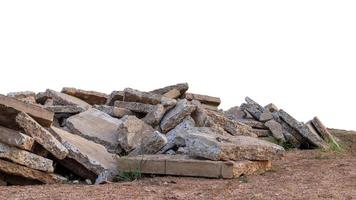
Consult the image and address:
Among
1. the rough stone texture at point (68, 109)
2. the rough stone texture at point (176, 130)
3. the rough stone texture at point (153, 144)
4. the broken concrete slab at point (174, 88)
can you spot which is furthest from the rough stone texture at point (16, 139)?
the broken concrete slab at point (174, 88)

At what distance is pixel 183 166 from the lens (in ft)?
30.7

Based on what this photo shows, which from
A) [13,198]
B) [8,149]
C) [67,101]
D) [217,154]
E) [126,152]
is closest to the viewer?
[13,198]

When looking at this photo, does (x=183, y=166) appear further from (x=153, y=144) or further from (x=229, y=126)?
(x=229, y=126)

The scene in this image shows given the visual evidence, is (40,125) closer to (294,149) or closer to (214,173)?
(214,173)

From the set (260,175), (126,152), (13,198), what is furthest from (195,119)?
(13,198)

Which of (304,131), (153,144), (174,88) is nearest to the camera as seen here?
(153,144)

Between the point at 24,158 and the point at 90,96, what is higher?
the point at 90,96

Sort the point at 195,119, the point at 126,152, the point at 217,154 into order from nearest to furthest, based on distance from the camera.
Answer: the point at 217,154, the point at 126,152, the point at 195,119

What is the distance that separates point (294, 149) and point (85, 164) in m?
7.19

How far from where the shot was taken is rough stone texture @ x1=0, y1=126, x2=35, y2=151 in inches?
343

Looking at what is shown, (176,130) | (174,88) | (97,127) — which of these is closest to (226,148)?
(176,130)

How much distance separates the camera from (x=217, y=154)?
9.38 meters

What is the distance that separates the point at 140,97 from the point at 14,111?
510cm

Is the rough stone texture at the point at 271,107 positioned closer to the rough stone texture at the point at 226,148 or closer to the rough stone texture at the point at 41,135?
the rough stone texture at the point at 226,148
